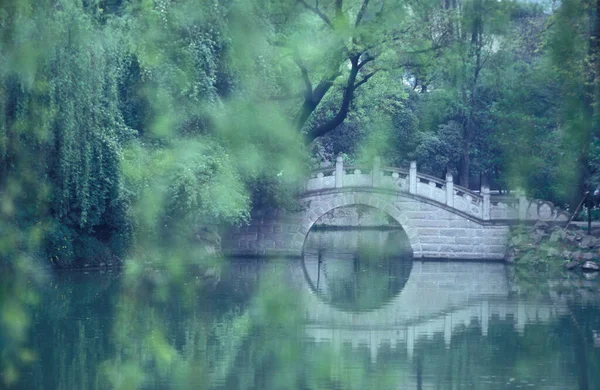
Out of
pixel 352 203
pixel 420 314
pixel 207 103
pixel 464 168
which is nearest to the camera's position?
pixel 420 314

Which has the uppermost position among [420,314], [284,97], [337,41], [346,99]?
[337,41]

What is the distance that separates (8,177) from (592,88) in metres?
15.2

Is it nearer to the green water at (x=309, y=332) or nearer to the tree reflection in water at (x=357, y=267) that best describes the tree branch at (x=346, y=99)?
the tree reflection in water at (x=357, y=267)

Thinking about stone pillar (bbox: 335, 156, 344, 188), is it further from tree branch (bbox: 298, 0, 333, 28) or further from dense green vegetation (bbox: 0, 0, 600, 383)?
tree branch (bbox: 298, 0, 333, 28)

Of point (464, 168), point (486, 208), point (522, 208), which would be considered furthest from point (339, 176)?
point (464, 168)

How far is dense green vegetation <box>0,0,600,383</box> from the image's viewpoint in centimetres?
1593

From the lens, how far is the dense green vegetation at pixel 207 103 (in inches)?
627

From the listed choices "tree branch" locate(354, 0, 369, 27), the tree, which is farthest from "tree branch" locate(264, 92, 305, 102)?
"tree branch" locate(354, 0, 369, 27)

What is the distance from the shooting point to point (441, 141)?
3391 cm

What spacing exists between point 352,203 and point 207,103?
786 cm

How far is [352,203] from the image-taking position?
27.9 metres

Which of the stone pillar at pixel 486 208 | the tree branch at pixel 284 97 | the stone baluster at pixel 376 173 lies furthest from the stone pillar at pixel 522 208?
the tree branch at pixel 284 97

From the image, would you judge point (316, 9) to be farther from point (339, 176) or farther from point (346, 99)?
point (339, 176)

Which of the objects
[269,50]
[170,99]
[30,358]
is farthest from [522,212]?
[30,358]
